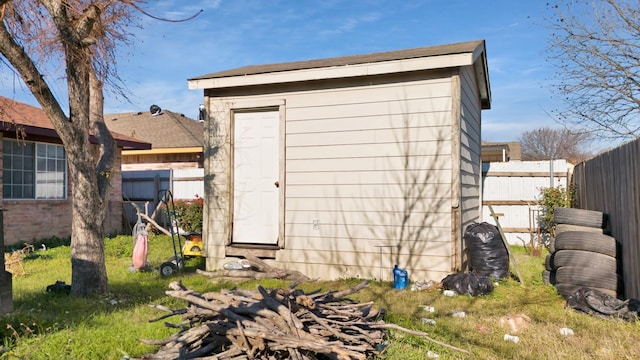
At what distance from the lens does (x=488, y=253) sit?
7.53 metres

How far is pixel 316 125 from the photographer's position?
806cm

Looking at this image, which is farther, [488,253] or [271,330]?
[488,253]

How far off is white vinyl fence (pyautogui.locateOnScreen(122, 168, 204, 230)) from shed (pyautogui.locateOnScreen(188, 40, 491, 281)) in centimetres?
614

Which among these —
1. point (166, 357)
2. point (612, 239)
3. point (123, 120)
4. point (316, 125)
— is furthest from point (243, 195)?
point (123, 120)

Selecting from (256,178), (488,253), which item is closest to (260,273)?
(256,178)

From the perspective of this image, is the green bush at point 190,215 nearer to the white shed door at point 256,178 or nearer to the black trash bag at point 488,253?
the white shed door at point 256,178

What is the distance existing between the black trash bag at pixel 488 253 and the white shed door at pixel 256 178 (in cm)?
340

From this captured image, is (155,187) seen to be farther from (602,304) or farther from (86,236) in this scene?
(602,304)

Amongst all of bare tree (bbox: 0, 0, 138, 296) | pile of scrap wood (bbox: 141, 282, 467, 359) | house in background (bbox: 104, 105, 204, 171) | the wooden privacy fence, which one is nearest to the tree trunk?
bare tree (bbox: 0, 0, 138, 296)

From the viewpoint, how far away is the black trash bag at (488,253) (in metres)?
7.52

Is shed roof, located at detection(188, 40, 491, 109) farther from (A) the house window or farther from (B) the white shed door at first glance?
(A) the house window

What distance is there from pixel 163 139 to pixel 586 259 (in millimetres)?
15968

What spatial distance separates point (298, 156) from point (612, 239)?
15.7 ft

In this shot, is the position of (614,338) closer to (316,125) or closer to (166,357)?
(166,357)
